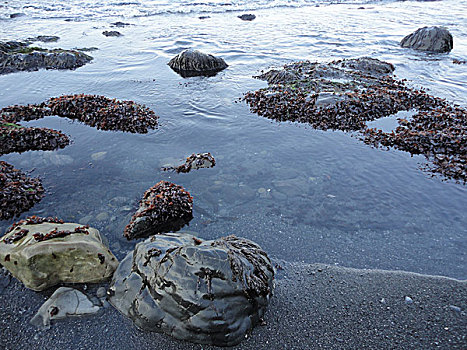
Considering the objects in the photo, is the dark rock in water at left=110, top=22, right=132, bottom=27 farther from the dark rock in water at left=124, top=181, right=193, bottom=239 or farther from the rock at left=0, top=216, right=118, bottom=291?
the rock at left=0, top=216, right=118, bottom=291

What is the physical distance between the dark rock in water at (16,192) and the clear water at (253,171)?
0.21m

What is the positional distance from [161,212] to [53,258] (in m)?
2.03

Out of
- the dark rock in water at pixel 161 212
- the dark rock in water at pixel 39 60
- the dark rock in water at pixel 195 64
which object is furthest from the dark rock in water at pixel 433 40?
the dark rock in water at pixel 39 60

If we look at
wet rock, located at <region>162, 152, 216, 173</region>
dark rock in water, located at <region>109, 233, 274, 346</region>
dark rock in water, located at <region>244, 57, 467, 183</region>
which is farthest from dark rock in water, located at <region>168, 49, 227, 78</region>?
dark rock in water, located at <region>109, 233, 274, 346</region>

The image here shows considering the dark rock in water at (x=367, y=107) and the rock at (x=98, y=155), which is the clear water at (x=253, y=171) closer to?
the rock at (x=98, y=155)

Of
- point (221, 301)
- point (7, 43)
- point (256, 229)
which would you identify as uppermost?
point (7, 43)

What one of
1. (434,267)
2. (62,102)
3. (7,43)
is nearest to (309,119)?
(434,267)

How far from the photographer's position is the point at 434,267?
5.11m

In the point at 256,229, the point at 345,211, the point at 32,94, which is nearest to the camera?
the point at 256,229

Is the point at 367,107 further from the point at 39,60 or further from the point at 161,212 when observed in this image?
the point at 39,60

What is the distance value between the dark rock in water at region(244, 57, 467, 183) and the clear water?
58cm

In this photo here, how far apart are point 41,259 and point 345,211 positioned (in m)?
5.48

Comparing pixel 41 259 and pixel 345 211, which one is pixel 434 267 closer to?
pixel 345 211

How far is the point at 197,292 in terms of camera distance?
3.83 meters
